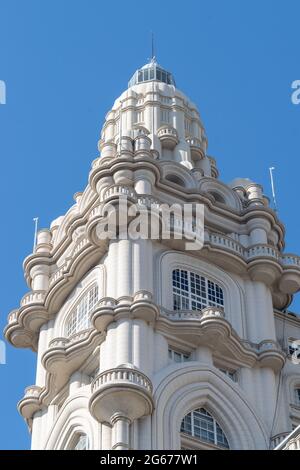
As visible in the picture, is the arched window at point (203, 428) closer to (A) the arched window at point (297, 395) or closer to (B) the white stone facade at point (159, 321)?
(B) the white stone facade at point (159, 321)

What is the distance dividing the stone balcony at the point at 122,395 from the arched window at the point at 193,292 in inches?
348

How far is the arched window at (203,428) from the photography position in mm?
69125

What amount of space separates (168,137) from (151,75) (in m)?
12.2

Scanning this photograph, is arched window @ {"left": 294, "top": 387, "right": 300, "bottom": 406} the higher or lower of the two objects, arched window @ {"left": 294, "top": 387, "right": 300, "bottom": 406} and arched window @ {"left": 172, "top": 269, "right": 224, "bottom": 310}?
the lower

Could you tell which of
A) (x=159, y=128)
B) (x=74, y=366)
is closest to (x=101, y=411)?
(x=74, y=366)

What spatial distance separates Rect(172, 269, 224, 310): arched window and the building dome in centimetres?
2506

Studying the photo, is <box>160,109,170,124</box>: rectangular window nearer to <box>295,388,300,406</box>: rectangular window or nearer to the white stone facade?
the white stone facade

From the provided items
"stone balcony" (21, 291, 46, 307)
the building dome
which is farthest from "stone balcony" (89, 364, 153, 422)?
Result: the building dome

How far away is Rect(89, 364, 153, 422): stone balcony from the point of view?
65.8 meters

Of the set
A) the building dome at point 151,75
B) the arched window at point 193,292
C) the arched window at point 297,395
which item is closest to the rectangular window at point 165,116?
the building dome at point 151,75

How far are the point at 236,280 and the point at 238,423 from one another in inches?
420

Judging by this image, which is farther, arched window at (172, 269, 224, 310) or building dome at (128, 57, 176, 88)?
building dome at (128, 57, 176, 88)

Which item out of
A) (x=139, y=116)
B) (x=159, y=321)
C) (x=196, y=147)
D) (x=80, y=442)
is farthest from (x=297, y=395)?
(x=139, y=116)

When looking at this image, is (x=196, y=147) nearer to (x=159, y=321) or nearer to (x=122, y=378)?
(x=159, y=321)
